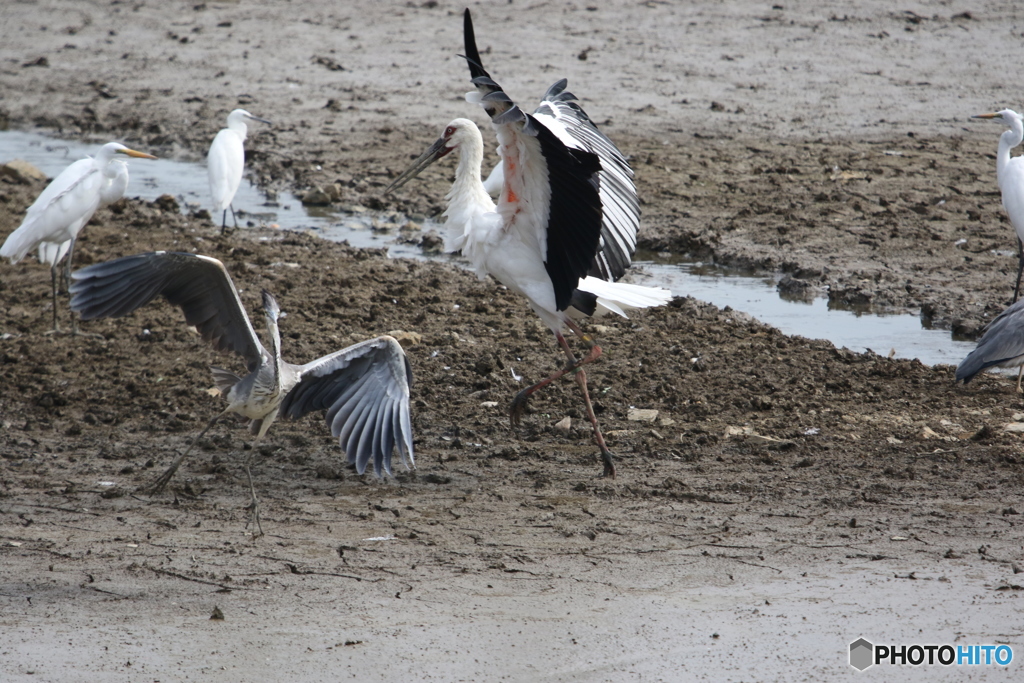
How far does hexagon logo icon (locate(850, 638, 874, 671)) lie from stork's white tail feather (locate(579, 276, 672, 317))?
2.16m

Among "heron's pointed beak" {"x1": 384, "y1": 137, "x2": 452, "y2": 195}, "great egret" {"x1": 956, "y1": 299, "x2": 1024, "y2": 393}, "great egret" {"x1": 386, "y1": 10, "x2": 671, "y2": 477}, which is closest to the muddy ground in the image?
"great egret" {"x1": 956, "y1": 299, "x2": 1024, "y2": 393}

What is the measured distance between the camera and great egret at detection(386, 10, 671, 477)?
198 inches

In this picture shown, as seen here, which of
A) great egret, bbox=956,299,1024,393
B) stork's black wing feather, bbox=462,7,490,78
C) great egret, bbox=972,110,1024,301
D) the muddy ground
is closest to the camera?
the muddy ground

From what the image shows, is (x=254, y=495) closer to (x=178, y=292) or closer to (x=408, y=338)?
(x=178, y=292)

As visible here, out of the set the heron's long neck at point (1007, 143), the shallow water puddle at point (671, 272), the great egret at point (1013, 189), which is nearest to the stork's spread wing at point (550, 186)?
the shallow water puddle at point (671, 272)

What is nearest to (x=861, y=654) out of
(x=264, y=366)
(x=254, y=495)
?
(x=254, y=495)

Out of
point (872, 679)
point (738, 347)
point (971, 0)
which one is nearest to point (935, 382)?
point (738, 347)

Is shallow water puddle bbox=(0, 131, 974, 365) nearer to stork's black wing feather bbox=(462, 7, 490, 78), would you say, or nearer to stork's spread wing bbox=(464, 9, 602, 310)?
stork's spread wing bbox=(464, 9, 602, 310)

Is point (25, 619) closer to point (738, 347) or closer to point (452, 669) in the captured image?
point (452, 669)

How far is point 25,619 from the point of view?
4.14 m

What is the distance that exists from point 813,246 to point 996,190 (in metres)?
2.22

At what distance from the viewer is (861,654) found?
402 centimetres

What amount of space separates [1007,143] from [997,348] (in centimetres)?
332

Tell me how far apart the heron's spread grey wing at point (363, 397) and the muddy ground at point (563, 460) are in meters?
0.34
